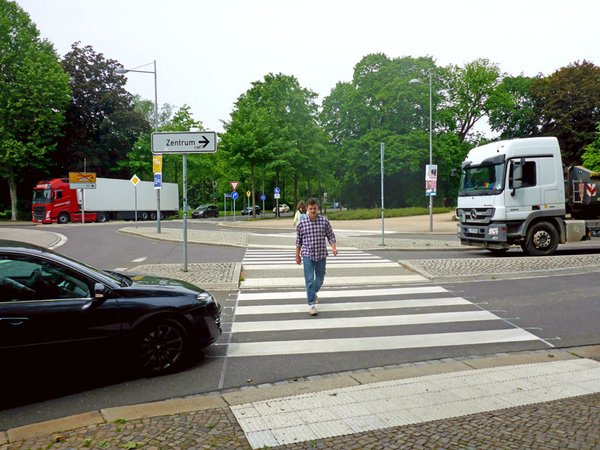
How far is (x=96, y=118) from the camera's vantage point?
55.0 m

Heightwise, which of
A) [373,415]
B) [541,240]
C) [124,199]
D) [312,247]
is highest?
[124,199]

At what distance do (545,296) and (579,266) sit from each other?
13.0 feet

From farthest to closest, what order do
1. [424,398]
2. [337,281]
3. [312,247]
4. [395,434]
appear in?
[337,281]
[312,247]
[424,398]
[395,434]

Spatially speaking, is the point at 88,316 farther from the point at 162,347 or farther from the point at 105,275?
the point at 162,347

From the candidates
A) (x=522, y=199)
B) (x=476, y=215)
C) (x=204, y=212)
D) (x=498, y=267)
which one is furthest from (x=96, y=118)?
(x=498, y=267)

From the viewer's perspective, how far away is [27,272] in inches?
183

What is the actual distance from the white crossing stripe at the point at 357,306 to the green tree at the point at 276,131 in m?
35.3

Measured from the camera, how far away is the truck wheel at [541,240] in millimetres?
14977

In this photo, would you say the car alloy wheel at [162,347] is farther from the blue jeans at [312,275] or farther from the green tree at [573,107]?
the green tree at [573,107]

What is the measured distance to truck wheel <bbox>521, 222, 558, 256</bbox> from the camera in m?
15.0

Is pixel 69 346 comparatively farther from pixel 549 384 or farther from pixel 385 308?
pixel 385 308

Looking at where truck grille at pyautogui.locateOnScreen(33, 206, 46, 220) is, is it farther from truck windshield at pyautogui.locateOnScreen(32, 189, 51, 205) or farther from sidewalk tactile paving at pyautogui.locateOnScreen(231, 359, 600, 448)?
sidewalk tactile paving at pyautogui.locateOnScreen(231, 359, 600, 448)

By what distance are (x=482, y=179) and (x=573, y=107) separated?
4021cm

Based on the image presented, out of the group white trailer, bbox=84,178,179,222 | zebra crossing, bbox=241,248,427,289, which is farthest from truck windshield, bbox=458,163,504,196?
white trailer, bbox=84,178,179,222
